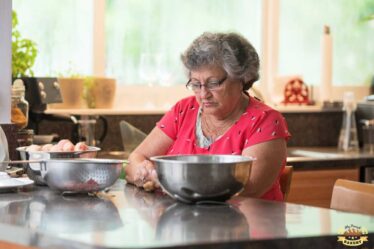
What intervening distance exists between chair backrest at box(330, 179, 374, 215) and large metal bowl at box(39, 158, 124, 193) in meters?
0.71

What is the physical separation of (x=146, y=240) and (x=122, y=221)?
0.26m

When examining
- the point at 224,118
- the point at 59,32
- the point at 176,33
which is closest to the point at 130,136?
the point at 59,32

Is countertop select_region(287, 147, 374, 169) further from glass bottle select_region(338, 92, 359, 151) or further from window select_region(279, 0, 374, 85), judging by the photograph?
window select_region(279, 0, 374, 85)

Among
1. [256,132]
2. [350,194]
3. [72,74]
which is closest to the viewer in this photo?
[350,194]

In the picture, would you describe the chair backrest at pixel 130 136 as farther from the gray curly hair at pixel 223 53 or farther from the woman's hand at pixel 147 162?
the gray curly hair at pixel 223 53

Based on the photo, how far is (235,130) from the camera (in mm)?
3199

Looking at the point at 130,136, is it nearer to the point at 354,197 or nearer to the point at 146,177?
the point at 146,177

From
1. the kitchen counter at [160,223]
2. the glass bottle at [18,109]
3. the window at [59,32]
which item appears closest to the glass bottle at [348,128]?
the window at [59,32]

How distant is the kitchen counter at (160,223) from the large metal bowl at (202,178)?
37 millimetres

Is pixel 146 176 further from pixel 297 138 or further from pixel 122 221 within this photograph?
pixel 297 138

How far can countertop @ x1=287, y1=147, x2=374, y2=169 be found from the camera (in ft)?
14.9

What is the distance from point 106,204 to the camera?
8.13 feet

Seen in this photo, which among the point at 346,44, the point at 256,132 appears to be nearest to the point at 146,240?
the point at 256,132

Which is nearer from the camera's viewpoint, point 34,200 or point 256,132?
point 34,200
